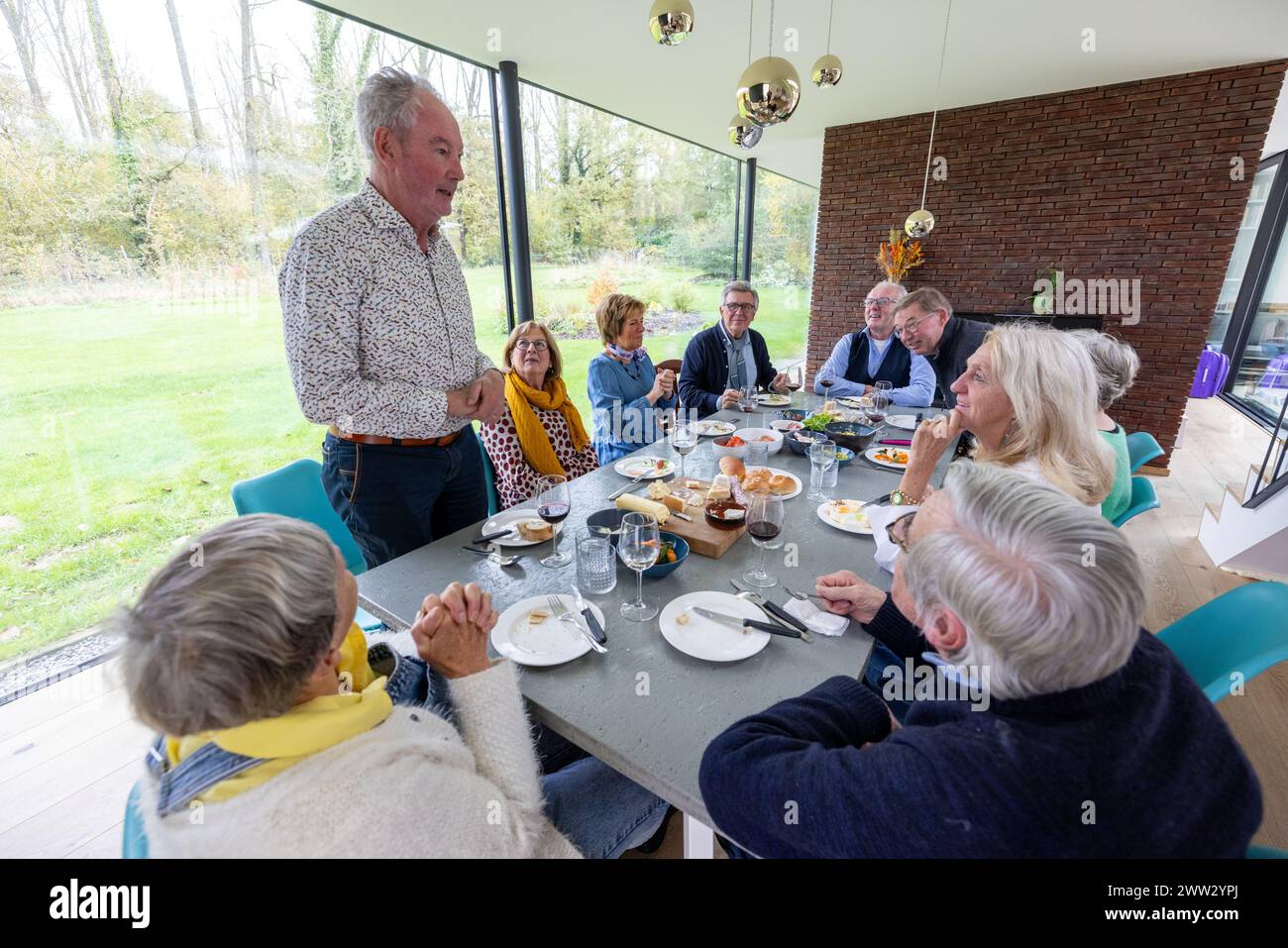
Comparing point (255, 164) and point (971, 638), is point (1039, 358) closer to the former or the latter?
point (971, 638)

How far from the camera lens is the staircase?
295cm

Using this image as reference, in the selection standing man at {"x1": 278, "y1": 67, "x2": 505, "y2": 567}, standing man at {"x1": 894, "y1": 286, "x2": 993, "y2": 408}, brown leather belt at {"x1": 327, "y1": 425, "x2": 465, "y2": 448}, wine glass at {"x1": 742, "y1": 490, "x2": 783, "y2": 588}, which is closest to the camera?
wine glass at {"x1": 742, "y1": 490, "x2": 783, "y2": 588}

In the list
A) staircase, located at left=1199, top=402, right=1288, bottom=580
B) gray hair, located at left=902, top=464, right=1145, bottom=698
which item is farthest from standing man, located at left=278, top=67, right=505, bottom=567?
staircase, located at left=1199, top=402, right=1288, bottom=580

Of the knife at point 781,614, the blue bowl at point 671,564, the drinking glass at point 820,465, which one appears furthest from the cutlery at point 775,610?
the drinking glass at point 820,465

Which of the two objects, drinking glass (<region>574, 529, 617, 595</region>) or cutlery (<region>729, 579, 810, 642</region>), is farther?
drinking glass (<region>574, 529, 617, 595</region>)

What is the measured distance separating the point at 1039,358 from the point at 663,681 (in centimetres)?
138

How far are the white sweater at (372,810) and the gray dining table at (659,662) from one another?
0.64ft

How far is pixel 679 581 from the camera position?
4.44 feet

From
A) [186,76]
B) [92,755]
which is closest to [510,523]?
[92,755]

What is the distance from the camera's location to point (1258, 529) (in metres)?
3.02

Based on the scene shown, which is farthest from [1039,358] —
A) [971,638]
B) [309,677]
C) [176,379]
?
[176,379]

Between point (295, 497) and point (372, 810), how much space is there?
62.2 inches

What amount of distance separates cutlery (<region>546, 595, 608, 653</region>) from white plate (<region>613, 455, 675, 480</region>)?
0.83 metres

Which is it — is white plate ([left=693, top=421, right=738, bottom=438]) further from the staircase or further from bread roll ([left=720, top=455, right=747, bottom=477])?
the staircase
